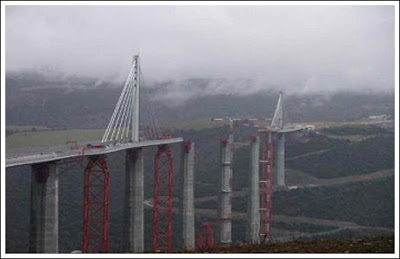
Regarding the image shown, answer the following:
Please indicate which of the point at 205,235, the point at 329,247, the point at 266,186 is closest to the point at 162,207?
the point at 205,235

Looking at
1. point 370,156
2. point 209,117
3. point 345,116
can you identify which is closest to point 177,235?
point 209,117

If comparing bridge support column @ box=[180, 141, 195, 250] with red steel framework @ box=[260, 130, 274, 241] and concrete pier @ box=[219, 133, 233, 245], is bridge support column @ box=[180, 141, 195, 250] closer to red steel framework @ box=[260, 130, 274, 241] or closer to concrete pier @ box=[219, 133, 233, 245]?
concrete pier @ box=[219, 133, 233, 245]

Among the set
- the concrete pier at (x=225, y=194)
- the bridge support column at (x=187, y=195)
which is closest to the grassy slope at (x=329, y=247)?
the bridge support column at (x=187, y=195)

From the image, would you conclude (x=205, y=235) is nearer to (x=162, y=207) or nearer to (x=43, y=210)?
(x=162, y=207)

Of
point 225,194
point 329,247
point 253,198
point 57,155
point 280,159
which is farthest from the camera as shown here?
point 280,159

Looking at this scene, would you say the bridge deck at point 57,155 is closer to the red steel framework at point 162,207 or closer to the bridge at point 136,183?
the bridge at point 136,183

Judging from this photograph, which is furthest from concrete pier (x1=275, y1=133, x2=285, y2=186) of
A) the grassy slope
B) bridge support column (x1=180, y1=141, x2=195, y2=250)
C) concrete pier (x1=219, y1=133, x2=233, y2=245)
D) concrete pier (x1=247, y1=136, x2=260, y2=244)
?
the grassy slope
